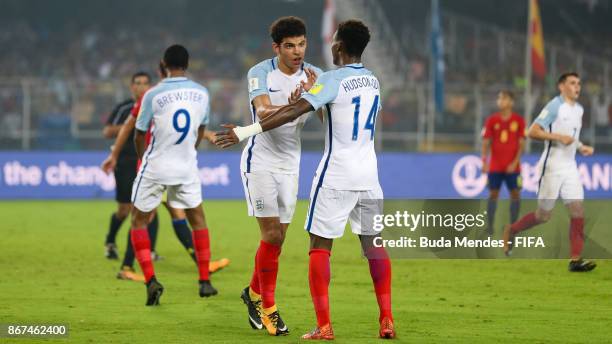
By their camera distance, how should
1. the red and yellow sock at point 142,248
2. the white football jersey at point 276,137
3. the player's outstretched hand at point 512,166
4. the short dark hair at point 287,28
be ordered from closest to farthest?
the short dark hair at point 287,28 < the white football jersey at point 276,137 < the red and yellow sock at point 142,248 < the player's outstretched hand at point 512,166

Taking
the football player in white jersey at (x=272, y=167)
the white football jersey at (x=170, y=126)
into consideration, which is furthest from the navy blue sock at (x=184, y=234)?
the football player in white jersey at (x=272, y=167)

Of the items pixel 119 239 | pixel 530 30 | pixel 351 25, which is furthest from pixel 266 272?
pixel 530 30

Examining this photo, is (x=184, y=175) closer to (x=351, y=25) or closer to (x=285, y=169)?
(x=285, y=169)

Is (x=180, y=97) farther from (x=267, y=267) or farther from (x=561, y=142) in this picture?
(x=561, y=142)

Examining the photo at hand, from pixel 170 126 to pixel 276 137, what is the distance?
1.96 metres

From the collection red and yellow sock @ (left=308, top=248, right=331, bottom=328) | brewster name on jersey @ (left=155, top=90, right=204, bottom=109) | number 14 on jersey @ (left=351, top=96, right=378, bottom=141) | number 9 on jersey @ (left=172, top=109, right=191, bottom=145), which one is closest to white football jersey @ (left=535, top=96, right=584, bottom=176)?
brewster name on jersey @ (left=155, top=90, right=204, bottom=109)

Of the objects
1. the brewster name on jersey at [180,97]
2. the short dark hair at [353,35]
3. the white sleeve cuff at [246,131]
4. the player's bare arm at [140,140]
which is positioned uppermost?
the short dark hair at [353,35]

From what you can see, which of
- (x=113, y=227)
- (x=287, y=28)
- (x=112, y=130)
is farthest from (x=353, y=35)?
(x=113, y=227)

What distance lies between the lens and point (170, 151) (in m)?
10.2

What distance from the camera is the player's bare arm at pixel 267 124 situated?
728 centimetres

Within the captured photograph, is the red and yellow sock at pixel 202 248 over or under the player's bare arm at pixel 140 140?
under

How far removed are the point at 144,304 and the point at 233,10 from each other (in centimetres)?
3236

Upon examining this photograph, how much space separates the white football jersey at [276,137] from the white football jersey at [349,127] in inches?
29.2
